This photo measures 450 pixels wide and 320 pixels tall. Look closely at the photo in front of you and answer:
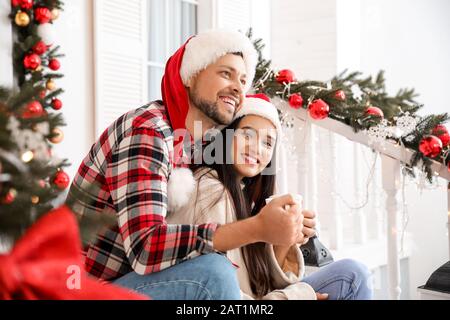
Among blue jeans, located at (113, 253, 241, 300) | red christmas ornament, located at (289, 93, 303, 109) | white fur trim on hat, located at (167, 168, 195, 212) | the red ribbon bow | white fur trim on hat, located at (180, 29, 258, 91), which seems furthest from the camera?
red christmas ornament, located at (289, 93, 303, 109)

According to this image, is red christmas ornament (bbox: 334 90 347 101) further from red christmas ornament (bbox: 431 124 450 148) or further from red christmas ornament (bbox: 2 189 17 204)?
red christmas ornament (bbox: 2 189 17 204)

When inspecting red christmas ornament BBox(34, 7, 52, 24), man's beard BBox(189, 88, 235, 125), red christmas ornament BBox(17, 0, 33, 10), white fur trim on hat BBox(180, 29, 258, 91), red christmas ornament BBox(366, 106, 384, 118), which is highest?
red christmas ornament BBox(17, 0, 33, 10)

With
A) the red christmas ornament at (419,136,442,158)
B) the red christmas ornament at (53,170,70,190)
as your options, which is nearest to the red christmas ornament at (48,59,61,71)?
the red christmas ornament at (53,170,70,190)

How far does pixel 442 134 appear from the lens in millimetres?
1794

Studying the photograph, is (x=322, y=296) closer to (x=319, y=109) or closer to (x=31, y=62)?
(x=319, y=109)

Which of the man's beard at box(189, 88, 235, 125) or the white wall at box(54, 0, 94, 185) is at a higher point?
the white wall at box(54, 0, 94, 185)

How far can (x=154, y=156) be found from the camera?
1233 millimetres

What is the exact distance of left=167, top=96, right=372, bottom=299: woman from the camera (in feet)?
4.48

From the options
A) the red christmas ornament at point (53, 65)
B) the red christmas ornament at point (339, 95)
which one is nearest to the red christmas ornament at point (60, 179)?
the red christmas ornament at point (53, 65)

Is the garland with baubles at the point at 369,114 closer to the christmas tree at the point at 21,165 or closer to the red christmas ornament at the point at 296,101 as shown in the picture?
the red christmas ornament at the point at 296,101

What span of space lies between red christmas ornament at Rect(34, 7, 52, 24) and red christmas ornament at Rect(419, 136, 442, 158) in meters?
1.43
